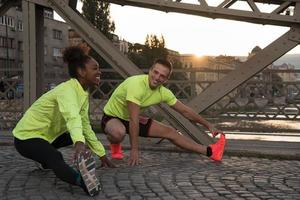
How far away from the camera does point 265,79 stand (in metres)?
13.9

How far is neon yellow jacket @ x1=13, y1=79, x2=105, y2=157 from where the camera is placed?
18.1 feet

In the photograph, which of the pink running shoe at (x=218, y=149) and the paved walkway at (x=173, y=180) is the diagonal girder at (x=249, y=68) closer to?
the paved walkway at (x=173, y=180)

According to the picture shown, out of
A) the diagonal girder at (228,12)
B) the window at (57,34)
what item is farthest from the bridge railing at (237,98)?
the window at (57,34)

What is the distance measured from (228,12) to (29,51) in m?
3.62

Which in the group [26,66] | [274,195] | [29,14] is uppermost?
[29,14]

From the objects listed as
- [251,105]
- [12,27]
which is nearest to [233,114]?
[251,105]

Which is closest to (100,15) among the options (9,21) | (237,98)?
(9,21)

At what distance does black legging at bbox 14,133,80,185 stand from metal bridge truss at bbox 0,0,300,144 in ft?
11.0

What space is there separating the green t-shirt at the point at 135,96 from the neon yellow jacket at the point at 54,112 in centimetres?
97

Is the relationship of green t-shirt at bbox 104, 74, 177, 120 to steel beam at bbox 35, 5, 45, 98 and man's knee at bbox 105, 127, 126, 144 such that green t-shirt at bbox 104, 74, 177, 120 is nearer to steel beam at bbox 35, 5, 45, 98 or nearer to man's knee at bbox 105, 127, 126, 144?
man's knee at bbox 105, 127, 126, 144

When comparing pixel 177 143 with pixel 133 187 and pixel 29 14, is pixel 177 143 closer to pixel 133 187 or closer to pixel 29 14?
pixel 133 187

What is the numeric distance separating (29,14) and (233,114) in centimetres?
644

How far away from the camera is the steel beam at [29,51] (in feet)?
30.7

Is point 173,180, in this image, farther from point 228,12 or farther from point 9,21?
point 9,21
